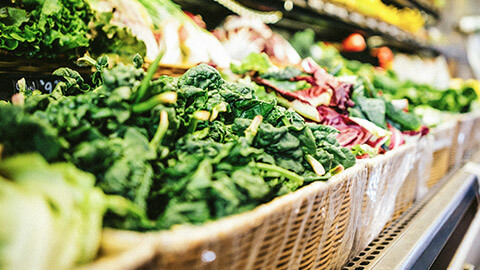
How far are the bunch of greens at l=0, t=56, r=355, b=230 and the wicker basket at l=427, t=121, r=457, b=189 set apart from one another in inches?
56.7

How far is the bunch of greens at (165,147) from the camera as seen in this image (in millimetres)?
780

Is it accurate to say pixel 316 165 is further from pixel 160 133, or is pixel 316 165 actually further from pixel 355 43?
pixel 355 43

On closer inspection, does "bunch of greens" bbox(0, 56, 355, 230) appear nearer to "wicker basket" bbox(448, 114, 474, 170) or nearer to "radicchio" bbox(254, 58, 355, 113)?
"radicchio" bbox(254, 58, 355, 113)

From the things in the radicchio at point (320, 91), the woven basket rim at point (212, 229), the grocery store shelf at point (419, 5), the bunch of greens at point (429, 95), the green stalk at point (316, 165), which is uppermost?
the grocery store shelf at point (419, 5)

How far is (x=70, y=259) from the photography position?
61cm

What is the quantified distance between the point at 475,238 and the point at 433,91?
1.83 m

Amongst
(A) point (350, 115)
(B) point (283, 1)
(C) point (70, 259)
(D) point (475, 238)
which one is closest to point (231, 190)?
(C) point (70, 259)

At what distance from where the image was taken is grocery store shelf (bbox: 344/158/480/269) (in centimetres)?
131

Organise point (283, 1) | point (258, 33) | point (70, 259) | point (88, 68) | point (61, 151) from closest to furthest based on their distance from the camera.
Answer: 1. point (70, 259)
2. point (61, 151)
3. point (88, 68)
4. point (283, 1)
5. point (258, 33)

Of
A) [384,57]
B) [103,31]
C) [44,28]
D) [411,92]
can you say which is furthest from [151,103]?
[384,57]

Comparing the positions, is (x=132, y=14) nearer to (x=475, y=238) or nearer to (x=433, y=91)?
(x=475, y=238)

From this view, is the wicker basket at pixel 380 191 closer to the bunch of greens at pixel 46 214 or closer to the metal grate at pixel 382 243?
the metal grate at pixel 382 243

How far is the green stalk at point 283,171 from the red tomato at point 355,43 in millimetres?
3971

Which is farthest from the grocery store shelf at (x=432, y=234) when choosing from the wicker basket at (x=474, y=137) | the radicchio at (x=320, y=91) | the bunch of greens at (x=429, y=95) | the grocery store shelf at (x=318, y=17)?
the grocery store shelf at (x=318, y=17)
